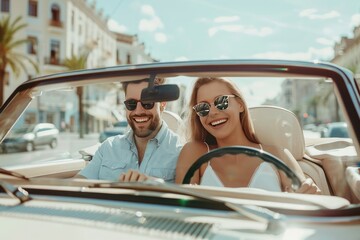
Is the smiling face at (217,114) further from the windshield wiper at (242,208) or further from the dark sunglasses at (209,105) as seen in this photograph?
the windshield wiper at (242,208)

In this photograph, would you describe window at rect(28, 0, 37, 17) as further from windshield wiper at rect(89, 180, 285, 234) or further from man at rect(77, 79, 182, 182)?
windshield wiper at rect(89, 180, 285, 234)

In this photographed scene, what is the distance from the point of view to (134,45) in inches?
2292

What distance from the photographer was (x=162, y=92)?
200cm

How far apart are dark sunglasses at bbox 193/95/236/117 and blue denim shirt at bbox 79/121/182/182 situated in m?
0.40

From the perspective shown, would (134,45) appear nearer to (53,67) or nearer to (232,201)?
(53,67)

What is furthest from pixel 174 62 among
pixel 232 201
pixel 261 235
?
pixel 261 235

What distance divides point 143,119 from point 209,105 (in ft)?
1.49

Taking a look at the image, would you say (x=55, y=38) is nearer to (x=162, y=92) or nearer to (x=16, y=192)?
(x=162, y=92)

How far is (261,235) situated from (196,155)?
118 centimetres

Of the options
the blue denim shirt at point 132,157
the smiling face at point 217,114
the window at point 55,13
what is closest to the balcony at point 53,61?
the window at point 55,13

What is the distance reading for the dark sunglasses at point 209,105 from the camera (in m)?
2.37

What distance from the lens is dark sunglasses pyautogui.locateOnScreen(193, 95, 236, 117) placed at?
7.79 ft

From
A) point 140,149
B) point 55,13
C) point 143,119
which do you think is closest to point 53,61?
point 55,13

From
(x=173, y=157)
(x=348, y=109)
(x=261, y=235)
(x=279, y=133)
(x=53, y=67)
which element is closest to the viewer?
(x=261, y=235)
